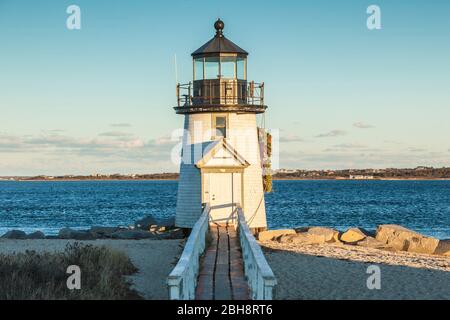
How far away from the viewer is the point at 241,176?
25.3 metres

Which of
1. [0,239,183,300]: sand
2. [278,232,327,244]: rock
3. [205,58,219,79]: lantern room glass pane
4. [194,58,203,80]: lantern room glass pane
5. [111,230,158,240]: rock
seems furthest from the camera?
[111,230,158,240]: rock

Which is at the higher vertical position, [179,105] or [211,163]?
[179,105]

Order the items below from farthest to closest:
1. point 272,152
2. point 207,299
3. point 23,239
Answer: point 23,239 < point 272,152 < point 207,299

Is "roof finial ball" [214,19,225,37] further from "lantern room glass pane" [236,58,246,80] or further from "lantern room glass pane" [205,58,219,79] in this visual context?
"lantern room glass pane" [236,58,246,80]

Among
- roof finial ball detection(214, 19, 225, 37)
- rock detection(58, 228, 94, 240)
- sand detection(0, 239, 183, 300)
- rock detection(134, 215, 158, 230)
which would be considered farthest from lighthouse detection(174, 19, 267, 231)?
rock detection(134, 215, 158, 230)

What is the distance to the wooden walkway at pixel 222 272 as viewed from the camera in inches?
498

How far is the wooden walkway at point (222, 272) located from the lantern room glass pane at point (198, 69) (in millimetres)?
7116

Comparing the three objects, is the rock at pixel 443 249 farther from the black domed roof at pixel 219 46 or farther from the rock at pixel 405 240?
the black domed roof at pixel 219 46

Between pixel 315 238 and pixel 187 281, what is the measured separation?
695 inches

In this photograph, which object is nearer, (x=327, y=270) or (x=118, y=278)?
(x=118, y=278)

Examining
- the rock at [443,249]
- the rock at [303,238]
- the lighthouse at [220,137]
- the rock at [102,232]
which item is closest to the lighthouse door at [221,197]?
the lighthouse at [220,137]

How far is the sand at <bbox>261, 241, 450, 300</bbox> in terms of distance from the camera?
17.5 m
